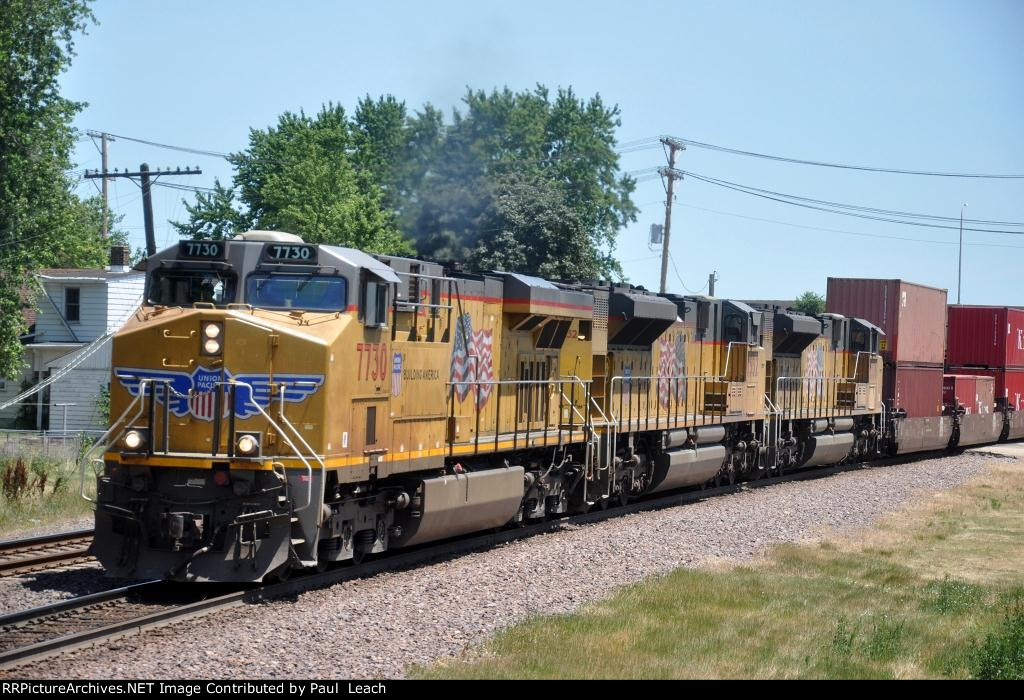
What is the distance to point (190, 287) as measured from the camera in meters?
11.7

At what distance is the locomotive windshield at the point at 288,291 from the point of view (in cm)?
1144

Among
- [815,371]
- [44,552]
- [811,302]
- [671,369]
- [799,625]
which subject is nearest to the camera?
[799,625]

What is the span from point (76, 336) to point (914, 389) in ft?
86.5

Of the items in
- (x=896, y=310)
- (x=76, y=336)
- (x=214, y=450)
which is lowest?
(x=214, y=450)

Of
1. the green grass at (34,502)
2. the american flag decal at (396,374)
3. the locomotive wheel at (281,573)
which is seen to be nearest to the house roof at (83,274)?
the green grass at (34,502)

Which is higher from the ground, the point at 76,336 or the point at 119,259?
the point at 119,259

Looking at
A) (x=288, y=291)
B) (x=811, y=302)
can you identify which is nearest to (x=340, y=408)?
(x=288, y=291)

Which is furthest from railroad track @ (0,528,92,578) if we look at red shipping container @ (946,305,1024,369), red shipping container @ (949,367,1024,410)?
red shipping container @ (949,367,1024,410)

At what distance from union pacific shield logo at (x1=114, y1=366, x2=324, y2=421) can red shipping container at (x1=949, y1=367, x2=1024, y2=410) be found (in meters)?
30.2

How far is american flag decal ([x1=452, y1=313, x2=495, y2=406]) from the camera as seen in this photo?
46.5ft

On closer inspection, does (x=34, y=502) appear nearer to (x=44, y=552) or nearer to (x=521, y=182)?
(x=44, y=552)

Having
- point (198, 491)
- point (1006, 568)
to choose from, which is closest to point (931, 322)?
point (1006, 568)

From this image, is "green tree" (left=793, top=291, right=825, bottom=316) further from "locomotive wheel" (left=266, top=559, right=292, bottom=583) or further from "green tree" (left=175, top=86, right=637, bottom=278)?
"locomotive wheel" (left=266, top=559, right=292, bottom=583)
